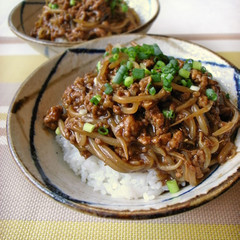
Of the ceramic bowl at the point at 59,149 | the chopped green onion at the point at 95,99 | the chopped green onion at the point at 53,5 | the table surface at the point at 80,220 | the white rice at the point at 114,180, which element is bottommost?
the table surface at the point at 80,220

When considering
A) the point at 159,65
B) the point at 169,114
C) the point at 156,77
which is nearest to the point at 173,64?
the point at 159,65

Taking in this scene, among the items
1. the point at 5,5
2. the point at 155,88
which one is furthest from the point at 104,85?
the point at 5,5

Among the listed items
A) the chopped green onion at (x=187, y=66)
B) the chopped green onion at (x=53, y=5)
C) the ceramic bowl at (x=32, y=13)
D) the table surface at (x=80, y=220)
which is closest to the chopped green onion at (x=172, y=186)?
the table surface at (x=80, y=220)

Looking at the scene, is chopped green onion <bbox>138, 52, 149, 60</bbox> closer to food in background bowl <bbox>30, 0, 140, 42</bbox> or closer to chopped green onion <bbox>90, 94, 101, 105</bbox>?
chopped green onion <bbox>90, 94, 101, 105</bbox>

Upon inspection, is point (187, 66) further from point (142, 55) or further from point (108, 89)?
point (108, 89)

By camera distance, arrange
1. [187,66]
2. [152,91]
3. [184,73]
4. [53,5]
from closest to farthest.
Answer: [152,91], [184,73], [187,66], [53,5]

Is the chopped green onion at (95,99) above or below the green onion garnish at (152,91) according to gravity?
below

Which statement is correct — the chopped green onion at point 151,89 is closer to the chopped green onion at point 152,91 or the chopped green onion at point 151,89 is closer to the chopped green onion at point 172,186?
the chopped green onion at point 152,91
